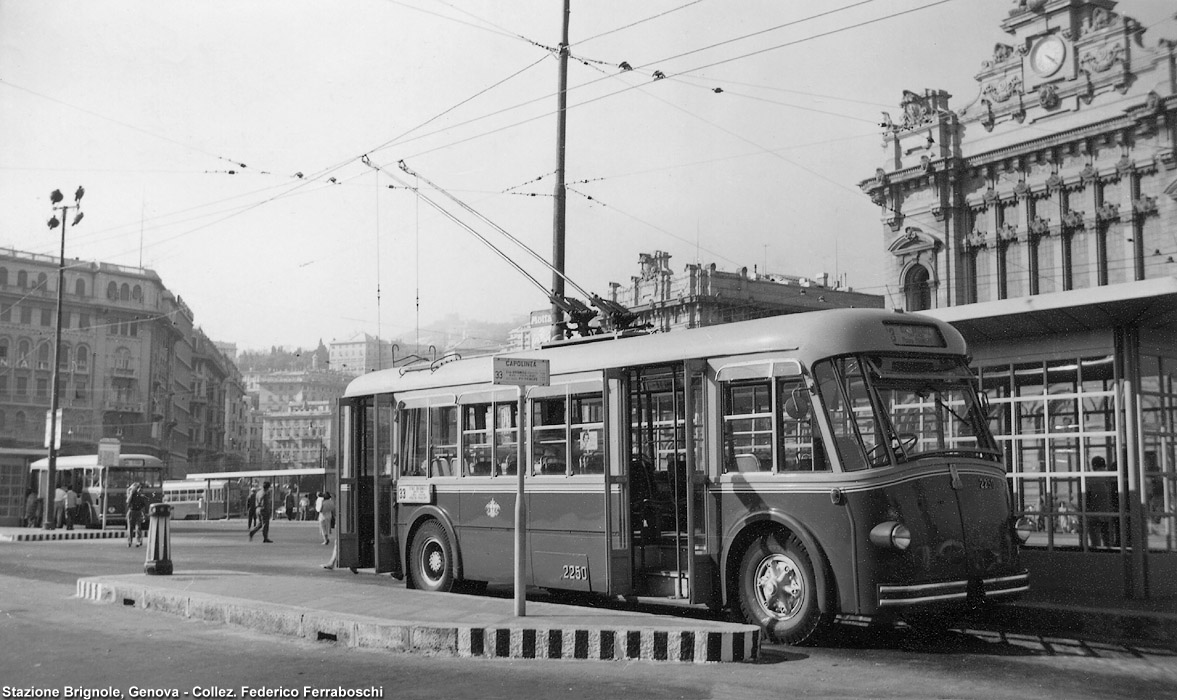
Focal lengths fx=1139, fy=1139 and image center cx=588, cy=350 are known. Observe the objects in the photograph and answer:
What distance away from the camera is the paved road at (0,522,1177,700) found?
8227 millimetres

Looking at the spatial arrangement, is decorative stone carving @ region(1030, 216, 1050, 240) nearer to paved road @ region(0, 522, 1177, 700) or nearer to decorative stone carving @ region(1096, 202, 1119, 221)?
decorative stone carving @ region(1096, 202, 1119, 221)

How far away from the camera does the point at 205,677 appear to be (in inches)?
343

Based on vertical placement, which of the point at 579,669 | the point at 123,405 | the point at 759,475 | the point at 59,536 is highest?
the point at 123,405

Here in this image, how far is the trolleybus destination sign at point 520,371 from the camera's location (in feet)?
37.7

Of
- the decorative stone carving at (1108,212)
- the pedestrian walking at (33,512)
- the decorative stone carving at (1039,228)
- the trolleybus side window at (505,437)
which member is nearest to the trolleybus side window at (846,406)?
the trolleybus side window at (505,437)

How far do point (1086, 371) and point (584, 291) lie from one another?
664 centimetres

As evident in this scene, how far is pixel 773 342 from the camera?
11336 mm

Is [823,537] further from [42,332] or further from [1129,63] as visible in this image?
[42,332]

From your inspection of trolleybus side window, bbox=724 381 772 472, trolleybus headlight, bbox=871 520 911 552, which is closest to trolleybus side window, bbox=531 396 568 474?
trolleybus side window, bbox=724 381 772 472

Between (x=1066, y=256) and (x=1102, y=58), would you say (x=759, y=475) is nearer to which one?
(x=1102, y=58)

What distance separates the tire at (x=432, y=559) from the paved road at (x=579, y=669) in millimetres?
3626

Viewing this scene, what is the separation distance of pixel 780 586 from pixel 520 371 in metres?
3.34

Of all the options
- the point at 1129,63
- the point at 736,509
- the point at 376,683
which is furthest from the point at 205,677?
the point at 1129,63

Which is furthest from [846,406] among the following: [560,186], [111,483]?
[111,483]
